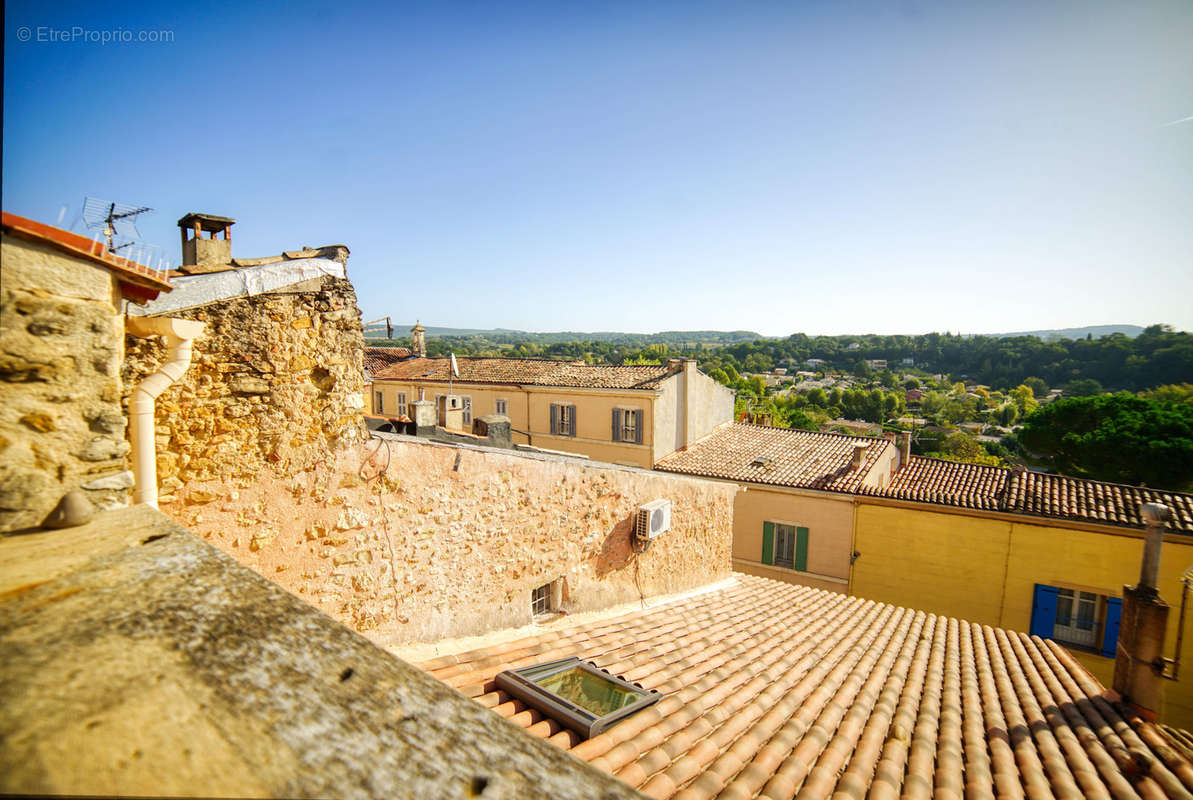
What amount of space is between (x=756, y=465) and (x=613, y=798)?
17381 millimetres

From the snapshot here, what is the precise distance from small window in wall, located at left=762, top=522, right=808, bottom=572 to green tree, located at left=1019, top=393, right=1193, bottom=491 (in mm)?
21450

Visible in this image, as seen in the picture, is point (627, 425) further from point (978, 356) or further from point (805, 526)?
point (978, 356)

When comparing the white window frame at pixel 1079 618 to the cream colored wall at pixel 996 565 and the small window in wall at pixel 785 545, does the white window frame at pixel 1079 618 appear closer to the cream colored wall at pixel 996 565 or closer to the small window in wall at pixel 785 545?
the cream colored wall at pixel 996 565

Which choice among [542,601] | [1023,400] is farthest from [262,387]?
[1023,400]

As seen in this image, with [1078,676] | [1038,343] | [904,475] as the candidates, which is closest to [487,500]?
[1078,676]

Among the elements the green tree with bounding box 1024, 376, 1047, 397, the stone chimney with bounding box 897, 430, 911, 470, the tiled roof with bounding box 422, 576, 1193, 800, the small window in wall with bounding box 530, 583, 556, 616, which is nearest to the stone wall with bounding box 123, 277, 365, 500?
the tiled roof with bounding box 422, 576, 1193, 800

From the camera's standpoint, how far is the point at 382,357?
29.5m

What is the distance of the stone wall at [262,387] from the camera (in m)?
3.64

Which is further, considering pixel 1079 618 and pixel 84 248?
pixel 1079 618

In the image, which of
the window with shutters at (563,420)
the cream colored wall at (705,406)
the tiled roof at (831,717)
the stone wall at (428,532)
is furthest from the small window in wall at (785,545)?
the stone wall at (428,532)

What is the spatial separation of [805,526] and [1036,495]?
18.4 feet

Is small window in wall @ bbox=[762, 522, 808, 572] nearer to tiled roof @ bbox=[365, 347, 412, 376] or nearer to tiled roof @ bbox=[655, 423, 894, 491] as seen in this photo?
tiled roof @ bbox=[655, 423, 894, 491]

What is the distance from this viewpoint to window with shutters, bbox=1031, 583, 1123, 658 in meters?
12.8

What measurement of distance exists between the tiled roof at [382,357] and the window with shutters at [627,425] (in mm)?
13155
